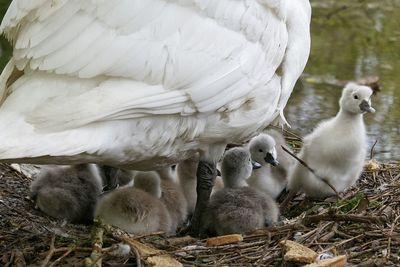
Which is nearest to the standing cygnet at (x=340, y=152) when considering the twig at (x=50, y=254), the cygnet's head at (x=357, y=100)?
the cygnet's head at (x=357, y=100)

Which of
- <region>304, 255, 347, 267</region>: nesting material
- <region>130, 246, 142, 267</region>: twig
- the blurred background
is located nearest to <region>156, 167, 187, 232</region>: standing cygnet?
<region>130, 246, 142, 267</region>: twig

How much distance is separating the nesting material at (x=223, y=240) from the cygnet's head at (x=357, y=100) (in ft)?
4.63

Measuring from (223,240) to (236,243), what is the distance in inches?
2.8

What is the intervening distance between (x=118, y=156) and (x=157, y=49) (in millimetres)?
555

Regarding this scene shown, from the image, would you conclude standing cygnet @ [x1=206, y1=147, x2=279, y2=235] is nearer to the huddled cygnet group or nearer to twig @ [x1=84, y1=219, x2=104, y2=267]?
the huddled cygnet group

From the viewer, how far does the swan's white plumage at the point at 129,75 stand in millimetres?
4523

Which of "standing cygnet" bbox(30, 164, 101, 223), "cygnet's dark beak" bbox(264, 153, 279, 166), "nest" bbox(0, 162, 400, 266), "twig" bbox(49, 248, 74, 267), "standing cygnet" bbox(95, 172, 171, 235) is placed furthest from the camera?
"cygnet's dark beak" bbox(264, 153, 279, 166)

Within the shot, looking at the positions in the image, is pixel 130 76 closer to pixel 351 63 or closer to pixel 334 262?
pixel 334 262

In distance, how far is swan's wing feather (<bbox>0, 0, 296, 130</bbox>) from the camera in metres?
4.58

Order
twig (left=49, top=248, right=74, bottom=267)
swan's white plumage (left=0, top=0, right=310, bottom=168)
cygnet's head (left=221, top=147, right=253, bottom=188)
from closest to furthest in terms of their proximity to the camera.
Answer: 1. swan's white plumage (left=0, top=0, right=310, bottom=168)
2. twig (left=49, top=248, right=74, bottom=267)
3. cygnet's head (left=221, top=147, right=253, bottom=188)

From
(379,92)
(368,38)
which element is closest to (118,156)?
(379,92)

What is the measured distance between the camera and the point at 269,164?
248 inches

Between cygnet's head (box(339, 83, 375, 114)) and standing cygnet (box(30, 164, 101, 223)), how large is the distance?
5.35 ft

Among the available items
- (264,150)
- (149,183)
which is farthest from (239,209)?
(264,150)
